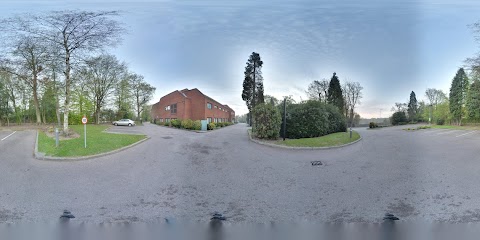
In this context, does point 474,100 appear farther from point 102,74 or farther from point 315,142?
point 102,74

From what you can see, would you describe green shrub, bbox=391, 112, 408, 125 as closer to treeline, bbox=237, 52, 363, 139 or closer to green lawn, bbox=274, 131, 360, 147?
treeline, bbox=237, 52, 363, 139

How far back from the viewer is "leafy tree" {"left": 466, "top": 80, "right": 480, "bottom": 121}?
23.7 ft

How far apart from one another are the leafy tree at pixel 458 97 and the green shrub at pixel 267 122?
6.03 meters

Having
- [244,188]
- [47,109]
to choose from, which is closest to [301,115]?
[244,188]

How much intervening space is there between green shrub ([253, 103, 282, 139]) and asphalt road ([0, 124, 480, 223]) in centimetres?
355

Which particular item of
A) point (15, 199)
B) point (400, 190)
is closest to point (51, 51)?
point (15, 199)

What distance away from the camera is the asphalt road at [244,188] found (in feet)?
Answer: 10.0

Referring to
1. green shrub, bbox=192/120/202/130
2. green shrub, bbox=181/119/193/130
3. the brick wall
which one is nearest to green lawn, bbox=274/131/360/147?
green shrub, bbox=192/120/202/130

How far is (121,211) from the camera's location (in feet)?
10.1

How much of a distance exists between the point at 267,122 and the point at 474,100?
277 inches

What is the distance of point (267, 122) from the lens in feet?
30.1

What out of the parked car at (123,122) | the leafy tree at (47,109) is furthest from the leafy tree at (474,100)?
the leafy tree at (47,109)

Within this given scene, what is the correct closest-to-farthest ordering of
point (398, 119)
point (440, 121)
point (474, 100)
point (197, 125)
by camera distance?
point (474, 100)
point (197, 125)
point (440, 121)
point (398, 119)

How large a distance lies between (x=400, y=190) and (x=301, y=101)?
6.94 meters
